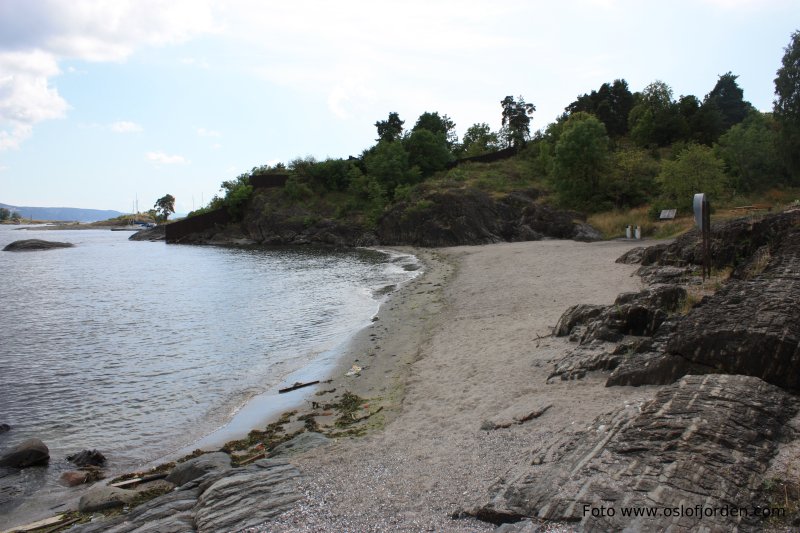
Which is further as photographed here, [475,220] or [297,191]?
[297,191]

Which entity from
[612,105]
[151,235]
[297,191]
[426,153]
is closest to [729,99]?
[612,105]

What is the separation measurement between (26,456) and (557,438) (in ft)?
28.4

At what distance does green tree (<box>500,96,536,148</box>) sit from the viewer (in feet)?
258

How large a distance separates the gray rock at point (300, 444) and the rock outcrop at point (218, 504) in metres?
0.80

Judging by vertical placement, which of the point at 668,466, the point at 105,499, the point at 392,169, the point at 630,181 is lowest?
the point at 105,499

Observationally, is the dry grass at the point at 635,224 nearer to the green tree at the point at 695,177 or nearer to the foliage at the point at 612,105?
the green tree at the point at 695,177

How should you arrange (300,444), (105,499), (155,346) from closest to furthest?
(105,499), (300,444), (155,346)

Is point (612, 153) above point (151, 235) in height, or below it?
above

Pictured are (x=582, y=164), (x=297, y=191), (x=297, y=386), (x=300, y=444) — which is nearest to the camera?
(x=300, y=444)

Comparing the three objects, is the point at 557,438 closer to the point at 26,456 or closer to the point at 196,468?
the point at 196,468

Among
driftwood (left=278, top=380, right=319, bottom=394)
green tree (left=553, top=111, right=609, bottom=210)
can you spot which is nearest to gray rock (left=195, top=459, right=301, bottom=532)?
driftwood (left=278, top=380, right=319, bottom=394)

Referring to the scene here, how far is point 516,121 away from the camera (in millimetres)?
79812

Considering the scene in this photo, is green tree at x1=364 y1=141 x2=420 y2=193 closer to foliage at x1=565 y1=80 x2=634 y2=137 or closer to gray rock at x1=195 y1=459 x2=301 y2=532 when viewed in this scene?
foliage at x1=565 y1=80 x2=634 y2=137

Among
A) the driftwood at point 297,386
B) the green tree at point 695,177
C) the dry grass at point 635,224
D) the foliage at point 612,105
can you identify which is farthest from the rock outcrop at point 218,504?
the foliage at point 612,105
